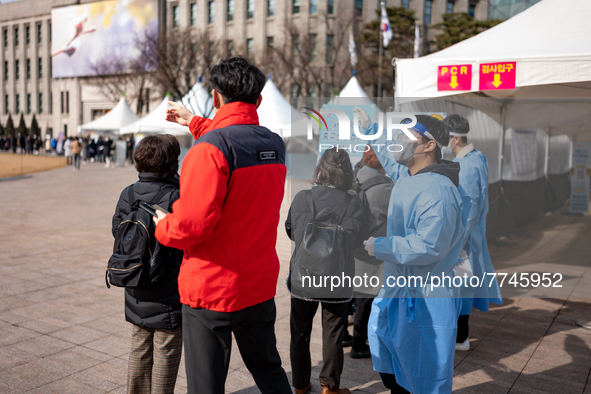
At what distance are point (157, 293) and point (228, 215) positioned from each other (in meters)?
0.82

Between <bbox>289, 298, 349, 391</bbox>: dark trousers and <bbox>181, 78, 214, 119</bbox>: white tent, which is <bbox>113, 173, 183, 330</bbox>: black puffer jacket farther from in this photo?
<bbox>181, 78, 214, 119</bbox>: white tent

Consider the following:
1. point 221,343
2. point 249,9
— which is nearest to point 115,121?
point 249,9

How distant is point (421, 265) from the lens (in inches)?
116

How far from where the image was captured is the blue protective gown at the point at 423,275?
279cm

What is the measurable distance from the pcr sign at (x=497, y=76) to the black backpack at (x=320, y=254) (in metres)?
1.67

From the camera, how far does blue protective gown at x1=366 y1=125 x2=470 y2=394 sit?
2795mm

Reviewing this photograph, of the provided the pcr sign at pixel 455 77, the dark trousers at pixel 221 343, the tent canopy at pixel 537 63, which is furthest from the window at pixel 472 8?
the dark trousers at pixel 221 343

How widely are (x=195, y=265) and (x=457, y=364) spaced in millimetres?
2619

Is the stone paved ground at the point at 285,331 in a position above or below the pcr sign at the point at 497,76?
below

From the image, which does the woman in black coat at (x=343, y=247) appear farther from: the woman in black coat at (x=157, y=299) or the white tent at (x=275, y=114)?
the white tent at (x=275, y=114)

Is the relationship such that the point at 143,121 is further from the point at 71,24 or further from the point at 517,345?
the point at 71,24

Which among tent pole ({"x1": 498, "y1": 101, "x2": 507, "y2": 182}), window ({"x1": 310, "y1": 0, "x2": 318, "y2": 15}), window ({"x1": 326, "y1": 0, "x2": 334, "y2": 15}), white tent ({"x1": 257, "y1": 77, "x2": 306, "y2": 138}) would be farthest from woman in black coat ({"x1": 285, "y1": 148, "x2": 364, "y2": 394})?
window ({"x1": 310, "y1": 0, "x2": 318, "y2": 15})

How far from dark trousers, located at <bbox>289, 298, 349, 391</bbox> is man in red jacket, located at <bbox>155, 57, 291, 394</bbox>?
36.5 inches

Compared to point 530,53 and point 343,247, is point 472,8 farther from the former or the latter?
point 343,247
